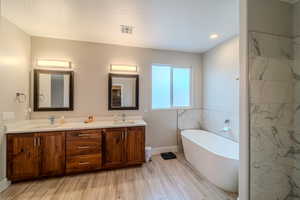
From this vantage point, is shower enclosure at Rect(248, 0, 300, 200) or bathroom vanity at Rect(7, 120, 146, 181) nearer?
shower enclosure at Rect(248, 0, 300, 200)

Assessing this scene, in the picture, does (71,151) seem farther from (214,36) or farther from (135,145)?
(214,36)

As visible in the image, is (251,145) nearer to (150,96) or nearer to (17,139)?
(150,96)

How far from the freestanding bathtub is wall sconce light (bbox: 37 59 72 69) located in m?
3.05

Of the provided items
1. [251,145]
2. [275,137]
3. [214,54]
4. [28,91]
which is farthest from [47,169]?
[214,54]

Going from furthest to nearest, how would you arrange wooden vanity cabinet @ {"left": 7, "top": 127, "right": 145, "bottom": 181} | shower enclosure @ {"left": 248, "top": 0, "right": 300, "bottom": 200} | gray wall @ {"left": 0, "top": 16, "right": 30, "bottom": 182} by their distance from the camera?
wooden vanity cabinet @ {"left": 7, "top": 127, "right": 145, "bottom": 181} → gray wall @ {"left": 0, "top": 16, "right": 30, "bottom": 182} → shower enclosure @ {"left": 248, "top": 0, "right": 300, "bottom": 200}

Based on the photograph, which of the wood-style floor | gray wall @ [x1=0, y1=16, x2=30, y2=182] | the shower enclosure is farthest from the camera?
gray wall @ [x1=0, y1=16, x2=30, y2=182]

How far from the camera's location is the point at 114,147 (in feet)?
8.61

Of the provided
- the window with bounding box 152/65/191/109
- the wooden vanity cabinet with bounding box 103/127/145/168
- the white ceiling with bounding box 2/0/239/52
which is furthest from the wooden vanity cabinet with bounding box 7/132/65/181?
the window with bounding box 152/65/191/109

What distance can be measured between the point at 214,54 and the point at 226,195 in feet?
9.56

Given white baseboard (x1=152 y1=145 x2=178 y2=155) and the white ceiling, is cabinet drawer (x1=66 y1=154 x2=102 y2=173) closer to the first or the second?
white baseboard (x1=152 y1=145 x2=178 y2=155)

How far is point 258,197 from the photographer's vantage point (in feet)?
5.07

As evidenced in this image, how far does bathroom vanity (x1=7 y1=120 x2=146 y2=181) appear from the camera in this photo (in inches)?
86.4

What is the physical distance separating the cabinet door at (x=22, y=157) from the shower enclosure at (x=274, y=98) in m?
3.22

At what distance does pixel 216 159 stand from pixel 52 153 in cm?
279
